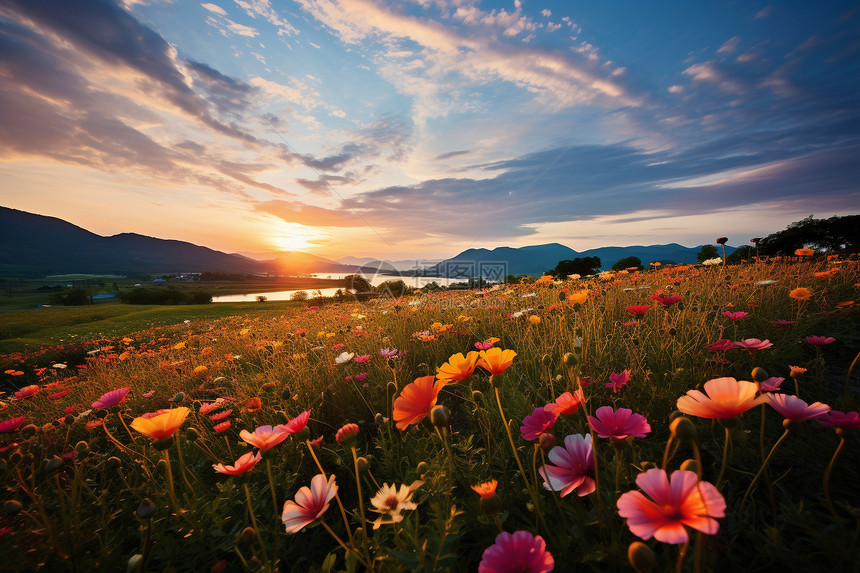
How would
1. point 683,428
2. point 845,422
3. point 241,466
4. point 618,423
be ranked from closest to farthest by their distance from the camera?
point 683,428 → point 845,422 → point 618,423 → point 241,466

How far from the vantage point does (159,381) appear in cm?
348

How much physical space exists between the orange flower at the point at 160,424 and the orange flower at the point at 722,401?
143 centimetres

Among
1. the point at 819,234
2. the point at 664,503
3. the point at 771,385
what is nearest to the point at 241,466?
the point at 664,503

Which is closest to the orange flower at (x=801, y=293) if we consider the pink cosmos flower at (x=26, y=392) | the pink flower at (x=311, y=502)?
the pink flower at (x=311, y=502)

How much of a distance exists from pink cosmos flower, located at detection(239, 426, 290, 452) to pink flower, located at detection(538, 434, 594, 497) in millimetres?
824

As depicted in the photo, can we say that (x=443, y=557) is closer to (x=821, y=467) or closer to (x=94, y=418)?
(x=821, y=467)

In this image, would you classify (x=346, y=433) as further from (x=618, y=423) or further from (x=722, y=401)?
(x=722, y=401)

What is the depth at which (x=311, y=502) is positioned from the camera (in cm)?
103

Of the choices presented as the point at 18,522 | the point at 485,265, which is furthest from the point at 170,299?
the point at 18,522

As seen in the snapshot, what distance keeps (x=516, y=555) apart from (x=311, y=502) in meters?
0.63

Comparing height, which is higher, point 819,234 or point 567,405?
point 819,234

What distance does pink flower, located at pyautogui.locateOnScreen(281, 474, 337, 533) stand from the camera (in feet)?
3.12

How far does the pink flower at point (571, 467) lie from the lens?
3.06ft

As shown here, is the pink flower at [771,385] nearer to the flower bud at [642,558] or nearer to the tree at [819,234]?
the flower bud at [642,558]
